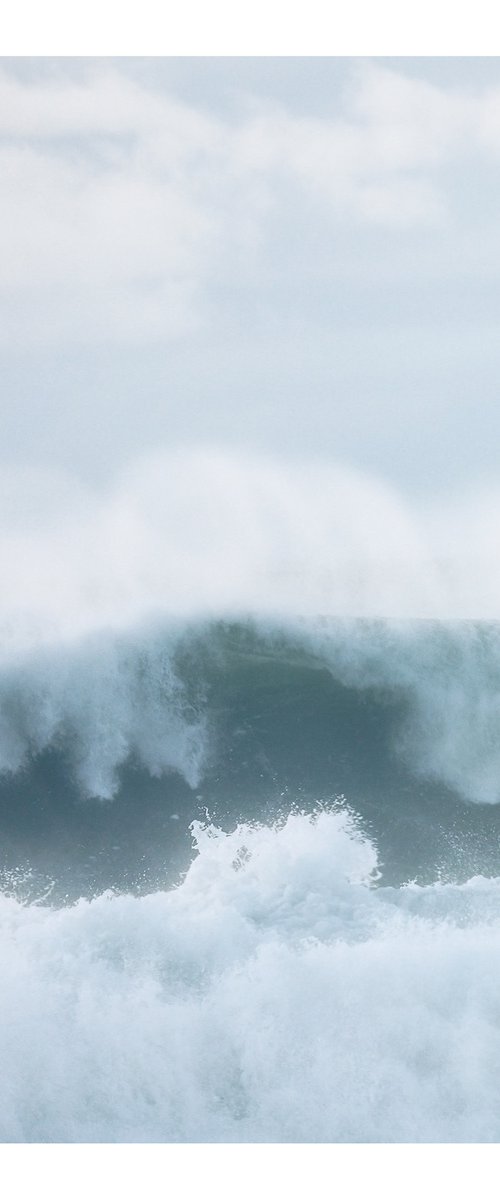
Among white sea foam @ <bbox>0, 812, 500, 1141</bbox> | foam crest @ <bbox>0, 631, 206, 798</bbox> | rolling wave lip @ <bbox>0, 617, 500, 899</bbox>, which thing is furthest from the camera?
foam crest @ <bbox>0, 631, 206, 798</bbox>

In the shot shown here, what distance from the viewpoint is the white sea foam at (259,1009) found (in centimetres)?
571

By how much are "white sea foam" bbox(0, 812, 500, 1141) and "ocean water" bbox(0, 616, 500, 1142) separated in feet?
0.04

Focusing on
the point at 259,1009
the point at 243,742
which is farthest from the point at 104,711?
the point at 259,1009

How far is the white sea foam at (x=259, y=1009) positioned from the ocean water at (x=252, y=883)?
13mm

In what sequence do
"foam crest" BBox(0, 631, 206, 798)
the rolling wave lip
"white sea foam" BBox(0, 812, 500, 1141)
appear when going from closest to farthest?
"white sea foam" BBox(0, 812, 500, 1141)
the rolling wave lip
"foam crest" BBox(0, 631, 206, 798)

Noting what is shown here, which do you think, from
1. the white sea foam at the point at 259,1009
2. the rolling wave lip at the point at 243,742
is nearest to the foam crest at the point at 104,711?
the rolling wave lip at the point at 243,742

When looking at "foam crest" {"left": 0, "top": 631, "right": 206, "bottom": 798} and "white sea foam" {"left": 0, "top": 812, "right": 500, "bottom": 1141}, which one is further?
"foam crest" {"left": 0, "top": 631, "right": 206, "bottom": 798}

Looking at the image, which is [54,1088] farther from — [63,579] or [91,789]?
[63,579]

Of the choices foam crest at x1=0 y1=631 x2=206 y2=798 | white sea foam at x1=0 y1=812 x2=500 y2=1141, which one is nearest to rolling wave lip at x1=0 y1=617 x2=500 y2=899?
foam crest at x1=0 y1=631 x2=206 y2=798

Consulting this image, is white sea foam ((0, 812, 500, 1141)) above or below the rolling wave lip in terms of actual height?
below

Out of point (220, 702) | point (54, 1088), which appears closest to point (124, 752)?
point (220, 702)

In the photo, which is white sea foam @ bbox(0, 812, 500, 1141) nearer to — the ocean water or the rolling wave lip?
the ocean water

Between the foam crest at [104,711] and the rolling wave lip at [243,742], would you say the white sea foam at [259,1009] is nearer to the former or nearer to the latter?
the rolling wave lip at [243,742]

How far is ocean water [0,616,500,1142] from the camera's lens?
5777 mm
